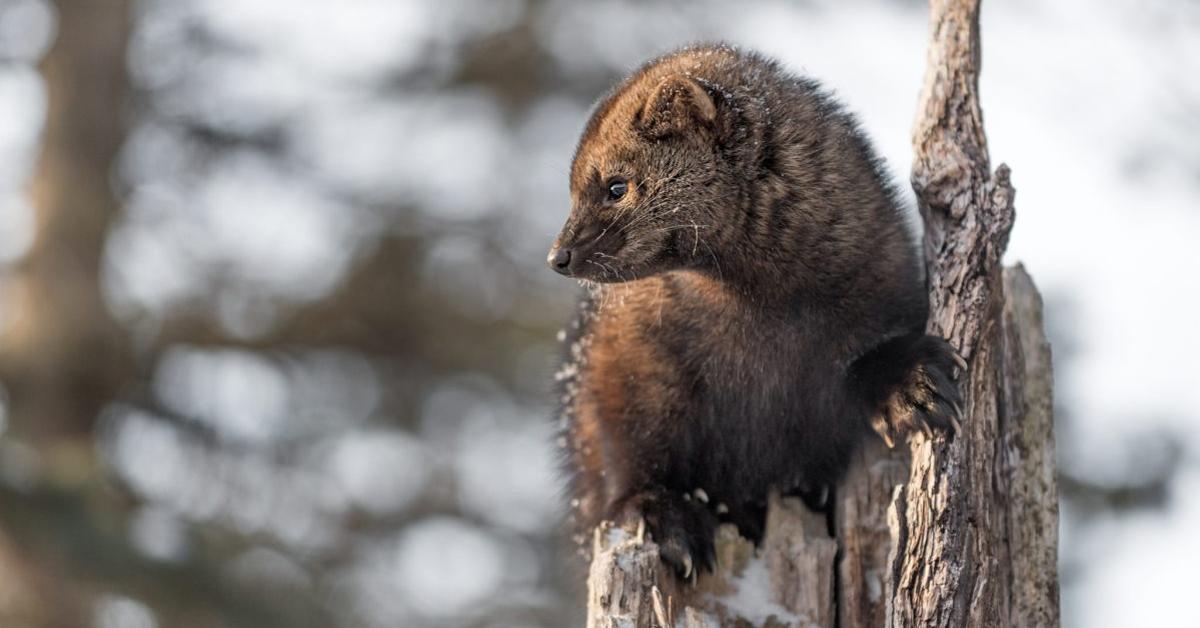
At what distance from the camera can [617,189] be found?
5.00 meters

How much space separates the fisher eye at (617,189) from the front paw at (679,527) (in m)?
1.09

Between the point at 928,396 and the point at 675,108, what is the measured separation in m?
1.39

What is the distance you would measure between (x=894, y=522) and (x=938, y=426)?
0.35 m

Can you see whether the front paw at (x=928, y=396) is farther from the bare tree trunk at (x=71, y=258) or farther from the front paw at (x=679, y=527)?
the bare tree trunk at (x=71, y=258)

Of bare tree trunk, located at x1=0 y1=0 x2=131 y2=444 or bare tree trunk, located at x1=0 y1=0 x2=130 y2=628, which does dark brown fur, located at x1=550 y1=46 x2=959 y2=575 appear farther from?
bare tree trunk, located at x1=0 y1=0 x2=131 y2=444

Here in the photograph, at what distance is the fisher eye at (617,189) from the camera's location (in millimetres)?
4988

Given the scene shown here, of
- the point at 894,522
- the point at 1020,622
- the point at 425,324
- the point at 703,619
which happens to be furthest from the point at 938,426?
the point at 425,324

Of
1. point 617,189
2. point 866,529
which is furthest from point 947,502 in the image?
point 617,189

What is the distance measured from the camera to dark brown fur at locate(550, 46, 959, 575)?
4.85 m

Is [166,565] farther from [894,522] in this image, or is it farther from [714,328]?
[894,522]

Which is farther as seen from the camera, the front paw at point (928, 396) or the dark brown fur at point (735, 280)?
the dark brown fur at point (735, 280)

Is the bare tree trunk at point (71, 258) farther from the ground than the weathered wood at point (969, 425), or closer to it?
farther from the ground

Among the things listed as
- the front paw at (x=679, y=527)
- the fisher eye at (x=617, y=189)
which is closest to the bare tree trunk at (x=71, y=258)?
the front paw at (x=679, y=527)

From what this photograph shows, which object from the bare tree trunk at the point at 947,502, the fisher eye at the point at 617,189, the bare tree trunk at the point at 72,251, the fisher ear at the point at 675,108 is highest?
the bare tree trunk at the point at 72,251
